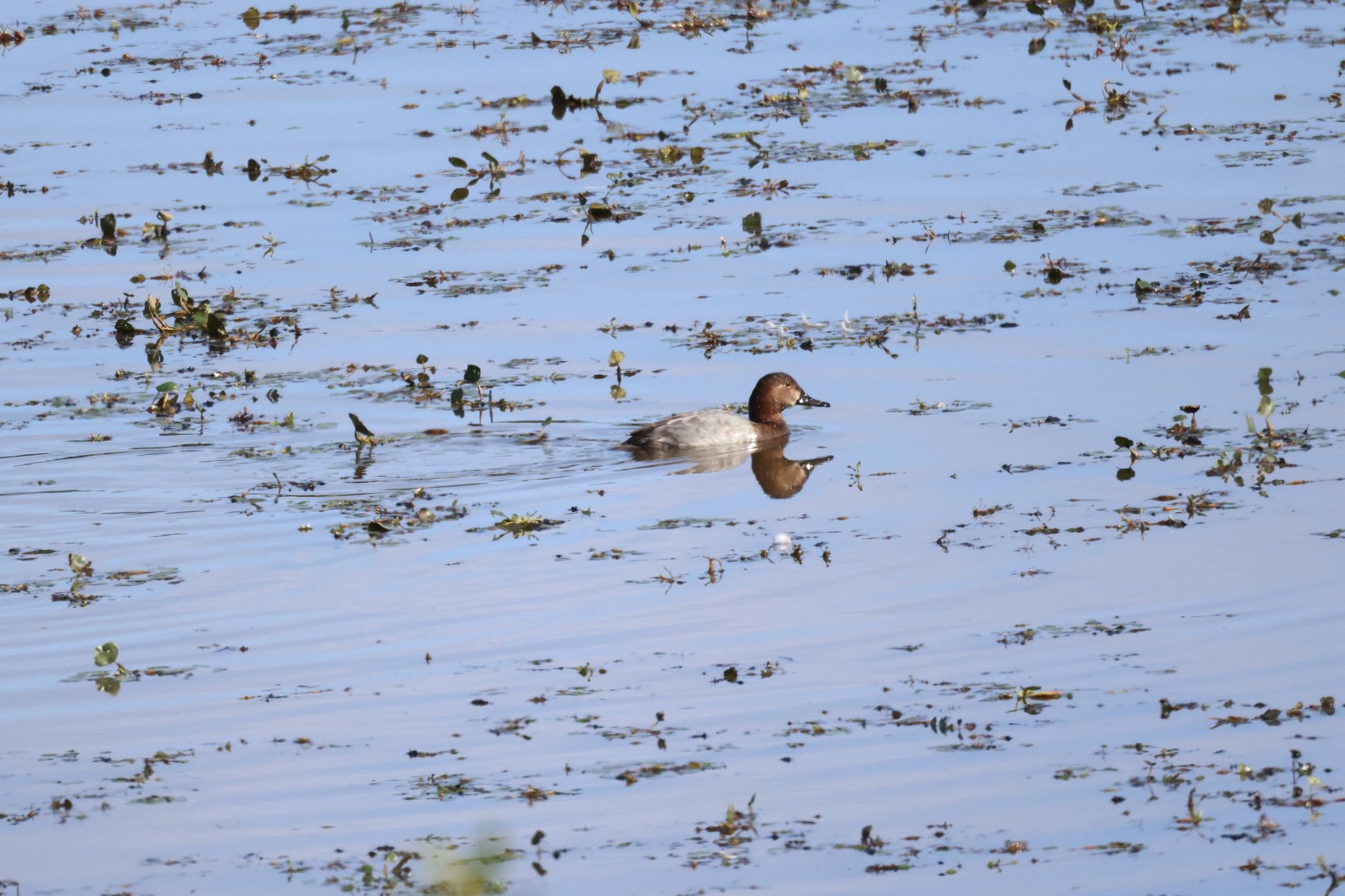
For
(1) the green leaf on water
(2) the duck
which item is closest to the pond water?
(1) the green leaf on water

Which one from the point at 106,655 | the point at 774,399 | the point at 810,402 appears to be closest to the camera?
the point at 106,655

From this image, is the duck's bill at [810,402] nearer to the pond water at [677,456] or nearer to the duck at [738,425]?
the duck at [738,425]

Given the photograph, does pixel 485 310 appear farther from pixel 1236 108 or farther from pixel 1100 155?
pixel 1236 108

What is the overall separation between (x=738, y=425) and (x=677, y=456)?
2.23 ft

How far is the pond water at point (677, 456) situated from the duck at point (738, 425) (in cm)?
16

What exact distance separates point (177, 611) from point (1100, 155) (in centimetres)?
1145

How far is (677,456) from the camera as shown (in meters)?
13.7

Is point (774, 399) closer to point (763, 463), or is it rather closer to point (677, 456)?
point (763, 463)

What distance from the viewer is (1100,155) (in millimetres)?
19250

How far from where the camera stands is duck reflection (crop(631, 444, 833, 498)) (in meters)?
13.2

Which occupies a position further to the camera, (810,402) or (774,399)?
(810,402)

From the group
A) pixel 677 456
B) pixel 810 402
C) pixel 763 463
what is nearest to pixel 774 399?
pixel 810 402

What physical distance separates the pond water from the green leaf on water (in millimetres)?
24

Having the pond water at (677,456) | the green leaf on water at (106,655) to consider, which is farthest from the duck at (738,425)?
the green leaf on water at (106,655)
